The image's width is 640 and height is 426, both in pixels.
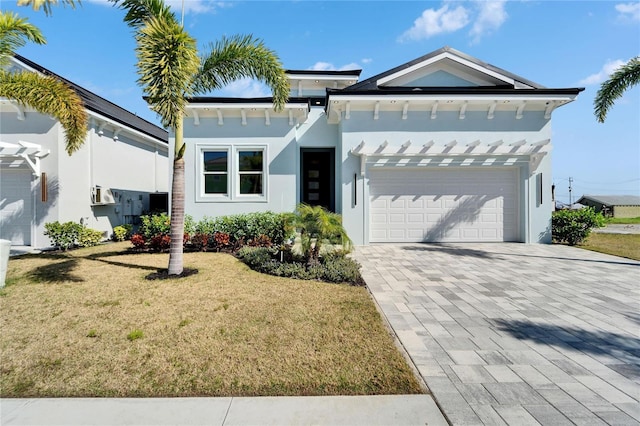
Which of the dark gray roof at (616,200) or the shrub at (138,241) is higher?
the dark gray roof at (616,200)

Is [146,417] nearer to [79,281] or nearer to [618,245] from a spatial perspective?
[79,281]

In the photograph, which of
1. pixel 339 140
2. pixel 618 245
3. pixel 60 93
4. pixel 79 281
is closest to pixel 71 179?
pixel 60 93

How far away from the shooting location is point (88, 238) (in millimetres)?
9859

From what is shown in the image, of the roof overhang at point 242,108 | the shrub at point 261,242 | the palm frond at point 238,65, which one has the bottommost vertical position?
the shrub at point 261,242

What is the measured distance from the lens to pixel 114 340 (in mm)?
3547

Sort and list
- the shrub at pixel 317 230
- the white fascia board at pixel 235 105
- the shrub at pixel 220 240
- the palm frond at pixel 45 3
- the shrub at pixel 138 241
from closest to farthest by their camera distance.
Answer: the palm frond at pixel 45 3, the shrub at pixel 317 230, the shrub at pixel 138 241, the shrub at pixel 220 240, the white fascia board at pixel 235 105

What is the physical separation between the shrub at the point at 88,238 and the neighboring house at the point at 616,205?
31.0 meters

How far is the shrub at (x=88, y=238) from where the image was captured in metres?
9.70

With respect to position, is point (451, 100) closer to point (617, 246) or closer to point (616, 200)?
point (617, 246)

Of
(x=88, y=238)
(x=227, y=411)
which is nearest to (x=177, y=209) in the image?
(x=227, y=411)

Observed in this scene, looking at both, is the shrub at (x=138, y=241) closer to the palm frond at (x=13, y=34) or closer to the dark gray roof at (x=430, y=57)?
the palm frond at (x=13, y=34)

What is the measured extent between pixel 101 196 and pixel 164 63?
8682 millimetres

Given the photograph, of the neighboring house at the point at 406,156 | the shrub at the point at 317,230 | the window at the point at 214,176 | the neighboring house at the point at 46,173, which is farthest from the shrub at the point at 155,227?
the shrub at the point at 317,230

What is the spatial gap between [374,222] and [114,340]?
8.32 meters
